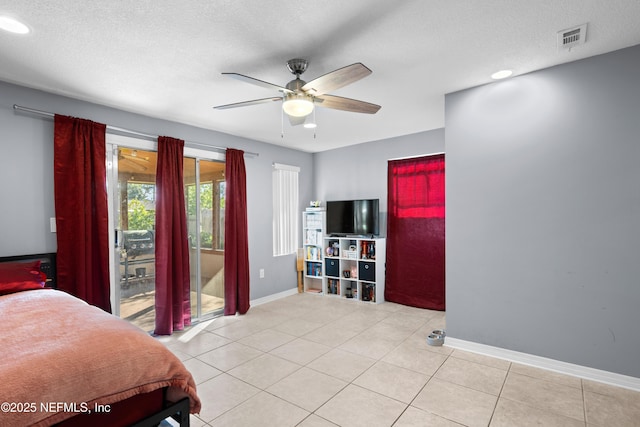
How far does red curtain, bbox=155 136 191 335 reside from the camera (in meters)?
3.52

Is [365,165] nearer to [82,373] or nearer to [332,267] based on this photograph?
[332,267]

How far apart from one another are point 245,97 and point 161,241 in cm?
187

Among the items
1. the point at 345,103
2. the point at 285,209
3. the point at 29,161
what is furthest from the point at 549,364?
the point at 29,161

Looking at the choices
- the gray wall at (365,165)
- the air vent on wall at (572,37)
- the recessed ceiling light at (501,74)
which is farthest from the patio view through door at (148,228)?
the air vent on wall at (572,37)

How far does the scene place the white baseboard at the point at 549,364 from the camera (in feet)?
7.71

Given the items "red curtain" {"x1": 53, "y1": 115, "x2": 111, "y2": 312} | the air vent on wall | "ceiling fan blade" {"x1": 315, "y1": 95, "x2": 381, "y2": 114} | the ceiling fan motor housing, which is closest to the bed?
"red curtain" {"x1": 53, "y1": 115, "x2": 111, "y2": 312}

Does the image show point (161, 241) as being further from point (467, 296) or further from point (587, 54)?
point (587, 54)

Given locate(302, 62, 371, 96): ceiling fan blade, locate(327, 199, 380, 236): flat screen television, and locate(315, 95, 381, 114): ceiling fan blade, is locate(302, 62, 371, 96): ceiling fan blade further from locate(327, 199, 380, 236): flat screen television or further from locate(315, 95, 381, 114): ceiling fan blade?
locate(327, 199, 380, 236): flat screen television

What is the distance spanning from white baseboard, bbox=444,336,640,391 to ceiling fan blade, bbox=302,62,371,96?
2660 mm

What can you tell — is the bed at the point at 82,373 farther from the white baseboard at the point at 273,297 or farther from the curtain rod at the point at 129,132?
the white baseboard at the point at 273,297

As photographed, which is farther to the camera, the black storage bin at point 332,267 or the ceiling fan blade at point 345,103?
the black storage bin at point 332,267

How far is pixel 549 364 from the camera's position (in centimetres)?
262

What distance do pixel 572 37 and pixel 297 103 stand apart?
1.95m

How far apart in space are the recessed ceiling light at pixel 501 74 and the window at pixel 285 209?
3.31 meters
